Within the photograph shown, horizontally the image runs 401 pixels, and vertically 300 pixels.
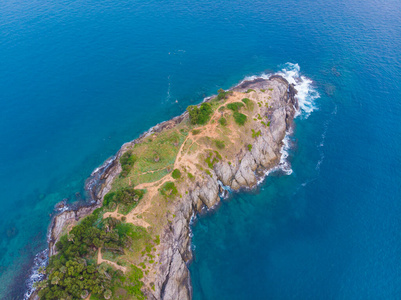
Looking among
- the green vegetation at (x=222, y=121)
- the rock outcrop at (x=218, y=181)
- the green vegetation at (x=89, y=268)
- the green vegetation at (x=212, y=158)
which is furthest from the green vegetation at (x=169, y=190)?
the green vegetation at (x=222, y=121)

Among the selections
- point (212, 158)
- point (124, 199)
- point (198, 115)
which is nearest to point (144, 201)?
point (124, 199)

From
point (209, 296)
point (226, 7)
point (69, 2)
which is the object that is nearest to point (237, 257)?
point (209, 296)

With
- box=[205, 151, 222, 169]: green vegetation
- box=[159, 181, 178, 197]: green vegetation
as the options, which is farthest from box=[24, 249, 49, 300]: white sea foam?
box=[205, 151, 222, 169]: green vegetation

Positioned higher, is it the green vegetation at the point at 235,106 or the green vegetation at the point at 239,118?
the green vegetation at the point at 235,106

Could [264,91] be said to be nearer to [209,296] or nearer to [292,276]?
[292,276]

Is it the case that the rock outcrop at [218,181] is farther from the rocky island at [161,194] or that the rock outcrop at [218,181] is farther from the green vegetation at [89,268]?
the green vegetation at [89,268]

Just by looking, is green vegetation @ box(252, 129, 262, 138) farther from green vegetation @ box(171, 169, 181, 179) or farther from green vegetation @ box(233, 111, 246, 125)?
green vegetation @ box(171, 169, 181, 179)
